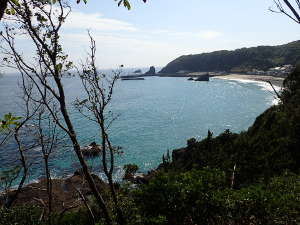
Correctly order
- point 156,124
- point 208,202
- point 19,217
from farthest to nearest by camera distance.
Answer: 1. point 156,124
2. point 19,217
3. point 208,202

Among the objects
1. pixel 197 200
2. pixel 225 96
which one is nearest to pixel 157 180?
pixel 197 200

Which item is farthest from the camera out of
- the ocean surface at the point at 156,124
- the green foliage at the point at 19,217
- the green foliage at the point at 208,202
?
the ocean surface at the point at 156,124

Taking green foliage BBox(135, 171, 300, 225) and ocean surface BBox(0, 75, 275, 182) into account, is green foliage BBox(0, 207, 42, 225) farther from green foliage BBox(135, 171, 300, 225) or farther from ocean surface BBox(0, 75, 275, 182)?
ocean surface BBox(0, 75, 275, 182)

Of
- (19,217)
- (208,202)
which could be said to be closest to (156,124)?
(19,217)

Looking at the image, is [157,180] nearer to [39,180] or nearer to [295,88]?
[39,180]

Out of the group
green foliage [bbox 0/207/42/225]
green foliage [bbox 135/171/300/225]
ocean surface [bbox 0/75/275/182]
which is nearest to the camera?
green foliage [bbox 135/171/300/225]

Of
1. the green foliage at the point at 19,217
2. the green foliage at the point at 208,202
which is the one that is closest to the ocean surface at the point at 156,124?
the green foliage at the point at 19,217

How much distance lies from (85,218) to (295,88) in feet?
127

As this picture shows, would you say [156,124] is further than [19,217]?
Yes

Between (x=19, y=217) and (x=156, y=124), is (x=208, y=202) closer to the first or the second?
(x=19, y=217)

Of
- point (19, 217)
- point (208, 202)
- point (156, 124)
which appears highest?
point (208, 202)

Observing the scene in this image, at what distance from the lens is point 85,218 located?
585 inches

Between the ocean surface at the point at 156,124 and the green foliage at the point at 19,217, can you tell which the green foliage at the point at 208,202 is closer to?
the green foliage at the point at 19,217

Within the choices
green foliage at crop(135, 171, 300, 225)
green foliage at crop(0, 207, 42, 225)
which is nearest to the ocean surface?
green foliage at crop(0, 207, 42, 225)
